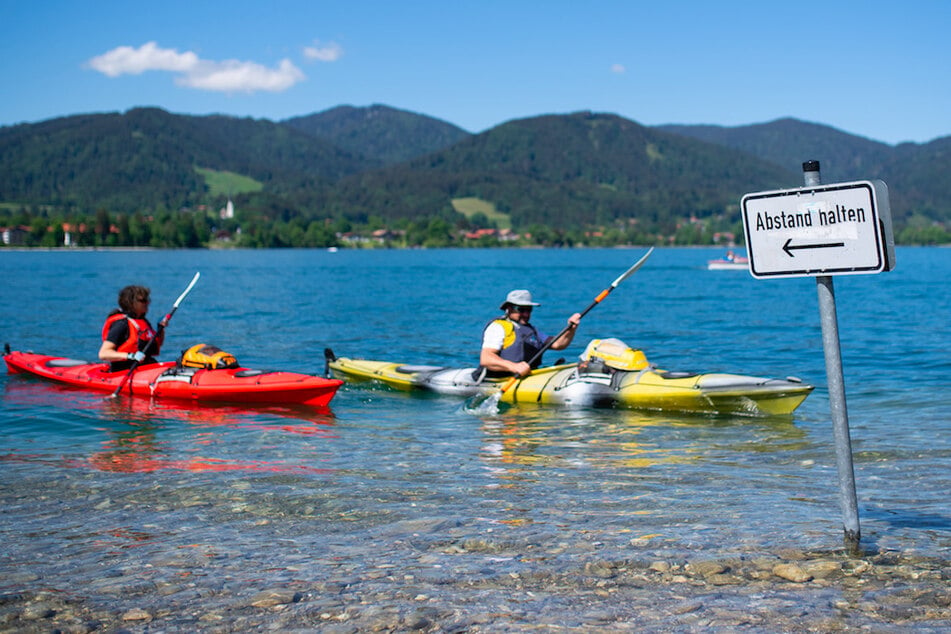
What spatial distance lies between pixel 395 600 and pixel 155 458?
529cm

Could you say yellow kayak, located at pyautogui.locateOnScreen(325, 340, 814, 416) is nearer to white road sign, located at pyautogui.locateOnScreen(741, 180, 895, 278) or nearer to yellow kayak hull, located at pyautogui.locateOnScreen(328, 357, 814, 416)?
yellow kayak hull, located at pyautogui.locateOnScreen(328, 357, 814, 416)

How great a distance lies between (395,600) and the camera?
15.1 feet

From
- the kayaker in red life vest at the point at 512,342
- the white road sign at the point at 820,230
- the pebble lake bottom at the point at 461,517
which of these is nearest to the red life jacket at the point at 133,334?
the pebble lake bottom at the point at 461,517

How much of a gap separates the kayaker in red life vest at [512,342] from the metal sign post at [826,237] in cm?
882

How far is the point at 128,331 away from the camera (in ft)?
46.1

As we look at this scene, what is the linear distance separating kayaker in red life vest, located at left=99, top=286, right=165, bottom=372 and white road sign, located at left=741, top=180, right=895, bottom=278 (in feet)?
36.7

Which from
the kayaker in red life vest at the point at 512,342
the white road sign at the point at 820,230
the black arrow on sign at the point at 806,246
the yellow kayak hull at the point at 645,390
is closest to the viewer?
the white road sign at the point at 820,230

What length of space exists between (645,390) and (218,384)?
6.02 m

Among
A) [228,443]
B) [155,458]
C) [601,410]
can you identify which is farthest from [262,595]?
[601,410]

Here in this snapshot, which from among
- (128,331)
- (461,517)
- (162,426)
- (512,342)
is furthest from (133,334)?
(461,517)

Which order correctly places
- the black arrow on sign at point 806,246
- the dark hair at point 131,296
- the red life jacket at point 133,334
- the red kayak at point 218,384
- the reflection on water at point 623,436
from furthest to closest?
the red life jacket at point 133,334 < the dark hair at point 131,296 < the red kayak at point 218,384 < the reflection on water at point 623,436 < the black arrow on sign at point 806,246

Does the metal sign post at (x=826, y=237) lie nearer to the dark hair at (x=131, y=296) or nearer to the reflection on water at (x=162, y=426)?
the reflection on water at (x=162, y=426)

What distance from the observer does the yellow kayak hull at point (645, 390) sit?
1163cm

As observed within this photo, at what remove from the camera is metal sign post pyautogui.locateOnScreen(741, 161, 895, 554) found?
4.28 metres
